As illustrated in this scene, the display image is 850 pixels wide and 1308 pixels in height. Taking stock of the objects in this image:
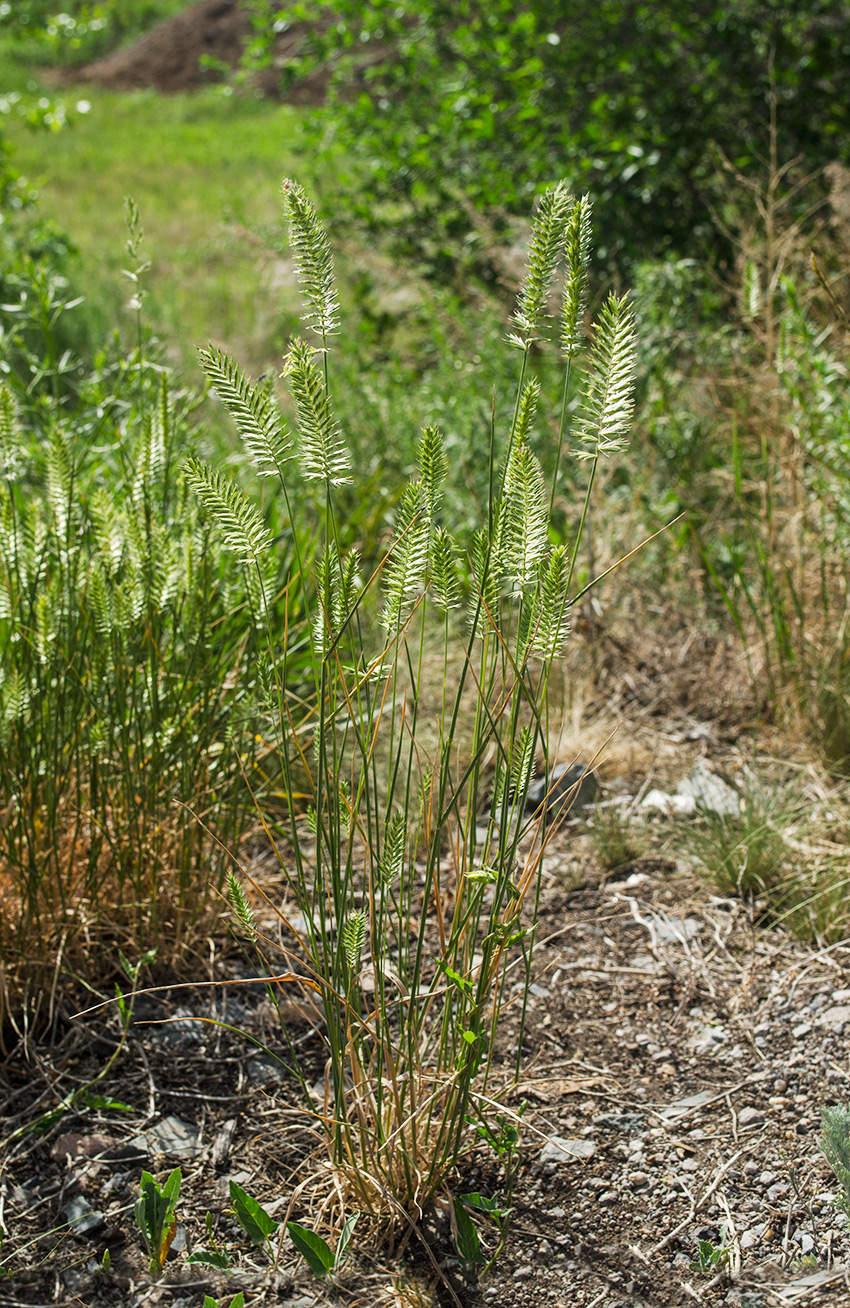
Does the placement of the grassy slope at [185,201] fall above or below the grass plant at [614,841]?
above

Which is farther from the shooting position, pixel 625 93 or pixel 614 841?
pixel 625 93

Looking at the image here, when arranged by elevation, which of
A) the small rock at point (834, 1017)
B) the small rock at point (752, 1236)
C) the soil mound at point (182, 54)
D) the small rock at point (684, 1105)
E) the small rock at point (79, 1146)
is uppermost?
the soil mound at point (182, 54)

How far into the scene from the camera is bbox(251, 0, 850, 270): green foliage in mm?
5008

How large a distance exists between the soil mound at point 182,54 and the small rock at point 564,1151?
24.1 m

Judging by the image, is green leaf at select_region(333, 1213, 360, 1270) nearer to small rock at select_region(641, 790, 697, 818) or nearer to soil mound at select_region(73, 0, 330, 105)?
small rock at select_region(641, 790, 697, 818)

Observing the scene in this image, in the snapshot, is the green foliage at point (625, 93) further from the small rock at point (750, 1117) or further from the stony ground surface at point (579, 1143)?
the small rock at point (750, 1117)

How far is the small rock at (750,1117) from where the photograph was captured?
1705 mm

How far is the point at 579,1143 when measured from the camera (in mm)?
1686

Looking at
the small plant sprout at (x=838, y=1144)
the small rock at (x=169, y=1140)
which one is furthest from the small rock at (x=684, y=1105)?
the small rock at (x=169, y=1140)

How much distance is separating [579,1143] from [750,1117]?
28cm

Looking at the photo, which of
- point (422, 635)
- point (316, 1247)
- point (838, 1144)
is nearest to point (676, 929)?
point (838, 1144)

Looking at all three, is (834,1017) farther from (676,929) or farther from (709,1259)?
(709,1259)

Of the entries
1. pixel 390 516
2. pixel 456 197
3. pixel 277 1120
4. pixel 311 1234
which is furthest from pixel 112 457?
pixel 456 197

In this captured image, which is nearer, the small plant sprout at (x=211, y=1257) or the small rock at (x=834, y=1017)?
the small plant sprout at (x=211, y=1257)
